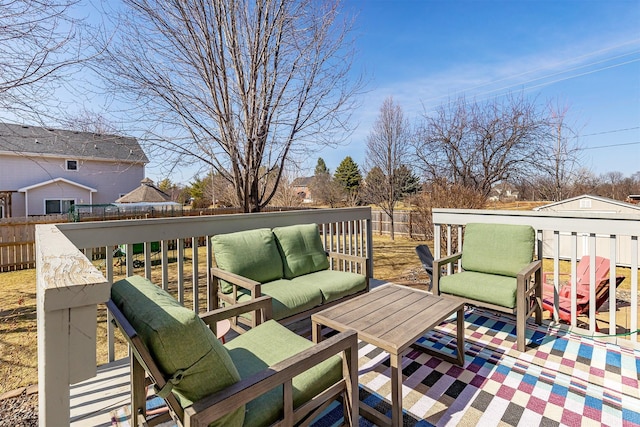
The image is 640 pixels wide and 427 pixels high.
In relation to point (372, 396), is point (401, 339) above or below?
above

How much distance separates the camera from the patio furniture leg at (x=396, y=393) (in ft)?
6.05

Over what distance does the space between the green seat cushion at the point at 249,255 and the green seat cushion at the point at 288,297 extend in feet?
0.51

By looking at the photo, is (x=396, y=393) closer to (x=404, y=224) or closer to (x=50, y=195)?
(x=404, y=224)

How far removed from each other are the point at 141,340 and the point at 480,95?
13.3m

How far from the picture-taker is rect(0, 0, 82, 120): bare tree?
3291mm

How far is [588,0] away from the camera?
7.69 meters

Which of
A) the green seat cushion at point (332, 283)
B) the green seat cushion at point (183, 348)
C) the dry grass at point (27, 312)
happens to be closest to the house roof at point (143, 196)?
the dry grass at point (27, 312)

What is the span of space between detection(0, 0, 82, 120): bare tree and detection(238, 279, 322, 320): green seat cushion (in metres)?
3.44

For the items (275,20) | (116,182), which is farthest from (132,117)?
(116,182)

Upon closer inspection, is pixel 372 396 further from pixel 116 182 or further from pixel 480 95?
pixel 116 182

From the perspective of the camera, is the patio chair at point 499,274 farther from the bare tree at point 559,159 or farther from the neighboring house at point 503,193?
the bare tree at point 559,159

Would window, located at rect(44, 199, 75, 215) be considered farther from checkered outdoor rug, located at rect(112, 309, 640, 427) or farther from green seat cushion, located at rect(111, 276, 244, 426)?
green seat cushion, located at rect(111, 276, 244, 426)

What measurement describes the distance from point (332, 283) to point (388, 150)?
1068 centimetres

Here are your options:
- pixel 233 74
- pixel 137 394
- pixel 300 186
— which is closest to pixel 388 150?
pixel 300 186
